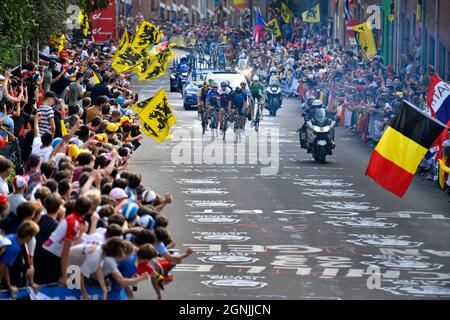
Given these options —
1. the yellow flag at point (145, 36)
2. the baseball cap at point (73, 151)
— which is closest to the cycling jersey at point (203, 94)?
the yellow flag at point (145, 36)

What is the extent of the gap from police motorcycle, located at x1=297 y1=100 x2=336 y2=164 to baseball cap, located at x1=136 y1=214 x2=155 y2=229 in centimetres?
1779

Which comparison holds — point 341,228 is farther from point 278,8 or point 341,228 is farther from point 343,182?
point 278,8

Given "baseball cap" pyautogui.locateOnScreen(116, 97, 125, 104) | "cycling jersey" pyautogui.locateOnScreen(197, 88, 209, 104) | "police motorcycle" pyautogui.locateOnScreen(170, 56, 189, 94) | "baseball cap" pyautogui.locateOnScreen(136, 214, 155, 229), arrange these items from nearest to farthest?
1. "baseball cap" pyautogui.locateOnScreen(136, 214, 155, 229)
2. "baseball cap" pyautogui.locateOnScreen(116, 97, 125, 104)
3. "cycling jersey" pyautogui.locateOnScreen(197, 88, 209, 104)
4. "police motorcycle" pyautogui.locateOnScreen(170, 56, 189, 94)

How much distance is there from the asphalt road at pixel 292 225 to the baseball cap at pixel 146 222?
53.4 inches

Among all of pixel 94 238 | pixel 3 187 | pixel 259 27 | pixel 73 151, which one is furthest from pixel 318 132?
pixel 259 27

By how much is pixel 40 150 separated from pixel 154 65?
13282 millimetres

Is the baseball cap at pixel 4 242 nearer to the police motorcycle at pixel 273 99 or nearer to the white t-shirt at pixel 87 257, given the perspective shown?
the white t-shirt at pixel 87 257

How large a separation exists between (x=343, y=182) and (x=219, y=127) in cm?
1195

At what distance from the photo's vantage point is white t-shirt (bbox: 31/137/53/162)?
21906 millimetres

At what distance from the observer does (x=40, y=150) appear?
877 inches

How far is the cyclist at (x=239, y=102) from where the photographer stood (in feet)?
135

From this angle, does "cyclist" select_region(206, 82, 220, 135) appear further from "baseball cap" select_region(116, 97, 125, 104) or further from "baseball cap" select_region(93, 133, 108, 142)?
"baseball cap" select_region(93, 133, 108, 142)

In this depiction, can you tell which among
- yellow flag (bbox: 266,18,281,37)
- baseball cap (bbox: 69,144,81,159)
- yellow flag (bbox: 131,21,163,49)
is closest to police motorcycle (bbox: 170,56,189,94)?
yellow flag (bbox: 266,18,281,37)
